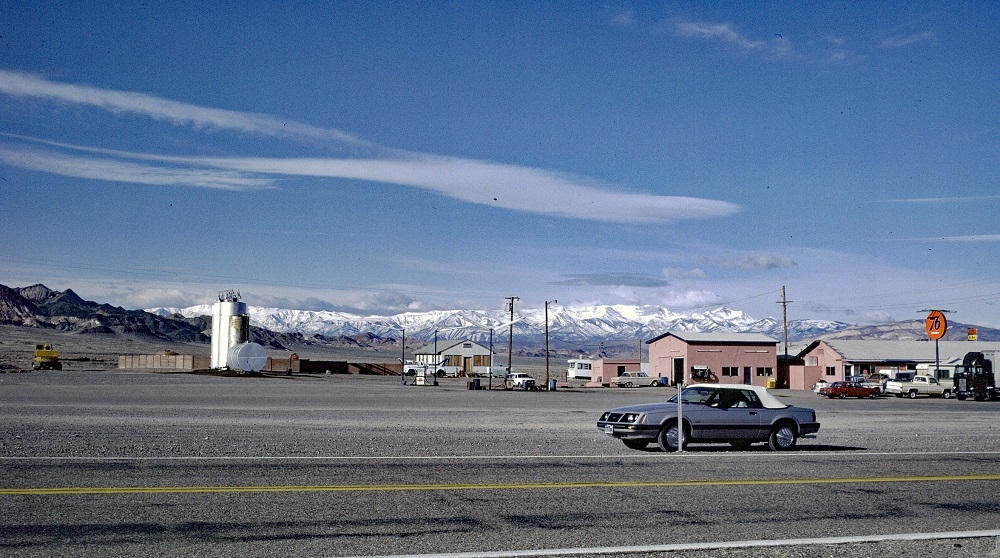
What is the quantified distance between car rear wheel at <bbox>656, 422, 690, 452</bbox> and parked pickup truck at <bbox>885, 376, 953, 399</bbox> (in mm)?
56794

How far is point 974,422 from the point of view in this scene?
3688 cm

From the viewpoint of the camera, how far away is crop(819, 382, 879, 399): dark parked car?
68.1 m

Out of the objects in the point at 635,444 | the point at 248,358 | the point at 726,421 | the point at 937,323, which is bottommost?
the point at 635,444

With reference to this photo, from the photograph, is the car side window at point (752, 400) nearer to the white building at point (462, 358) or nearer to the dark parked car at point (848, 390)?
the dark parked car at point (848, 390)

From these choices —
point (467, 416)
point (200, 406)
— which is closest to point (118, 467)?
point (467, 416)

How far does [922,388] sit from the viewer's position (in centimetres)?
7062

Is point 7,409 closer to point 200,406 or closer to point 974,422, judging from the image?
point 200,406

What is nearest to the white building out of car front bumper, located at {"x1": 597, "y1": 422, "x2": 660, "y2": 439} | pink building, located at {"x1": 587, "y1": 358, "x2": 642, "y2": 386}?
pink building, located at {"x1": 587, "y1": 358, "x2": 642, "y2": 386}

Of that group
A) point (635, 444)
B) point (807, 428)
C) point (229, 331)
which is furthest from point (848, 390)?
point (229, 331)

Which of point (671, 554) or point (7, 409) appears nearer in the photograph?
A: point (671, 554)

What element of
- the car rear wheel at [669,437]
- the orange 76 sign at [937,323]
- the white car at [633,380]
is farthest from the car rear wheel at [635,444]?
the white car at [633,380]

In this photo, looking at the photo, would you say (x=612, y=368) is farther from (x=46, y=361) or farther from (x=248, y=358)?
(x=46, y=361)

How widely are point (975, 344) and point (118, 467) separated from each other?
341 ft

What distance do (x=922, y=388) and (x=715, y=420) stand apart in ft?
185
